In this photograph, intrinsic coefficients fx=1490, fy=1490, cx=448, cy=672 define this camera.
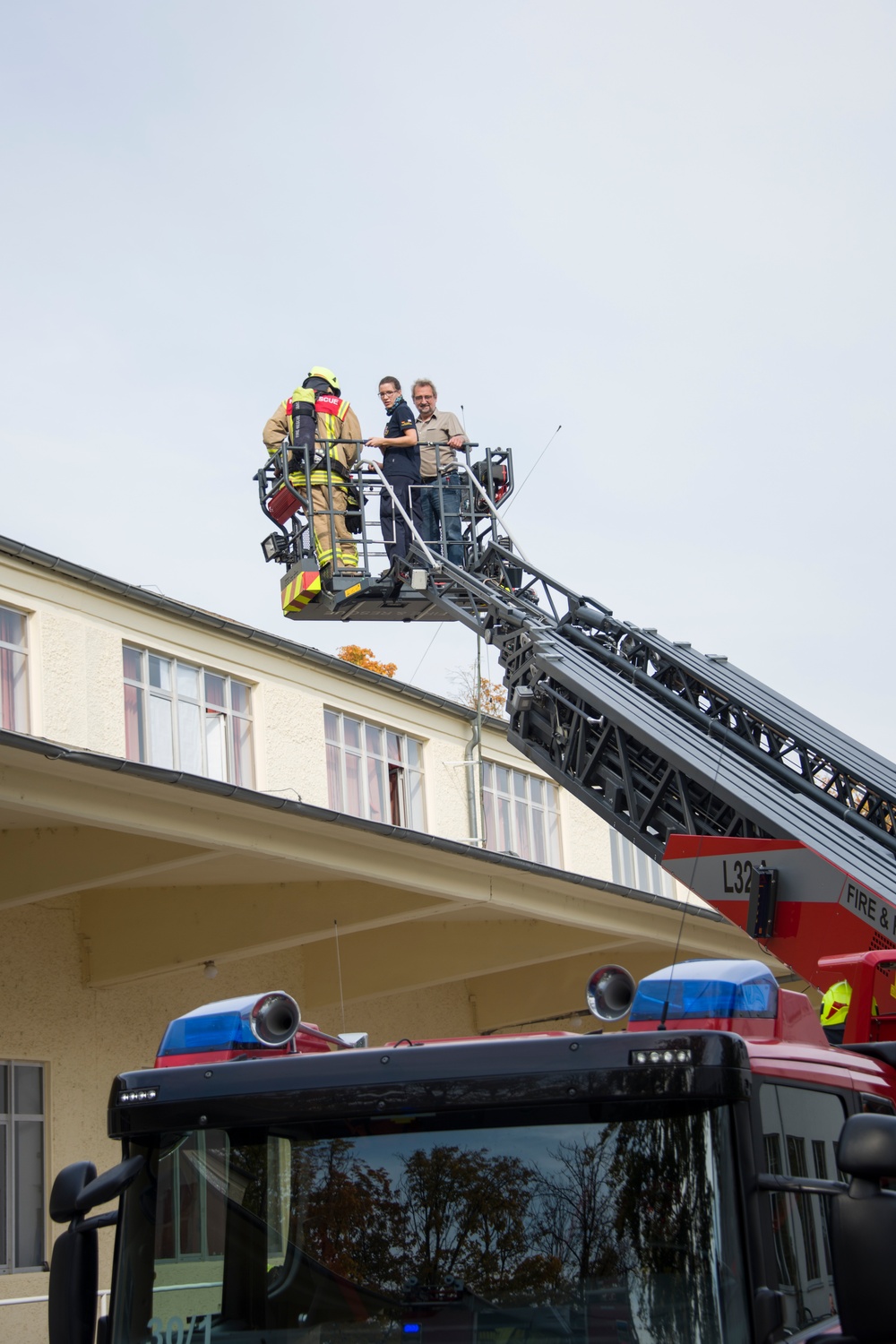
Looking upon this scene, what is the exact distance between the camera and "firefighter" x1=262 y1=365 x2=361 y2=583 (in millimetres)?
10758

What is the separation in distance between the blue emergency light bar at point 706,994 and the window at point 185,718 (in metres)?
15.5

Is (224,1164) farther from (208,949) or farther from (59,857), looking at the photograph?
(208,949)

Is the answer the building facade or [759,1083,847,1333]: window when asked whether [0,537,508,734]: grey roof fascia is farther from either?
[759,1083,847,1333]: window

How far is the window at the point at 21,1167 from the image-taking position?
13.0 meters

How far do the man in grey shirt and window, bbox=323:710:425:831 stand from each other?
11231 millimetres

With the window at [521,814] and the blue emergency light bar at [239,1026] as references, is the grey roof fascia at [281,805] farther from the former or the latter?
the window at [521,814]

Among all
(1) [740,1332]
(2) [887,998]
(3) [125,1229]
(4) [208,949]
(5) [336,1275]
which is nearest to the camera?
(1) [740,1332]

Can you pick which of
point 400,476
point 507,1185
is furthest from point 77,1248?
point 400,476

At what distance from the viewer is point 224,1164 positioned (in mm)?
3811

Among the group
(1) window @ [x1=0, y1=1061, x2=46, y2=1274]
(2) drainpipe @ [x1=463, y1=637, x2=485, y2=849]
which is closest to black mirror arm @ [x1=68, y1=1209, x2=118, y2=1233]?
(1) window @ [x1=0, y1=1061, x2=46, y2=1274]

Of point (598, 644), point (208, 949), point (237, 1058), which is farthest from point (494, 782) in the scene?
point (237, 1058)

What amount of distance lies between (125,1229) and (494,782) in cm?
2219

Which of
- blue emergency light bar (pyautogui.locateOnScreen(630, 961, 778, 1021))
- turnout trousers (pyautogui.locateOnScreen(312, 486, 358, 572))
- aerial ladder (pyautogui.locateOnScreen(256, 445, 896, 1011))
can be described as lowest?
blue emergency light bar (pyautogui.locateOnScreen(630, 961, 778, 1021))

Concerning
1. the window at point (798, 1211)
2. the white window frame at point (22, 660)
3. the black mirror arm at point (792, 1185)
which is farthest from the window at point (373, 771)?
the black mirror arm at point (792, 1185)
